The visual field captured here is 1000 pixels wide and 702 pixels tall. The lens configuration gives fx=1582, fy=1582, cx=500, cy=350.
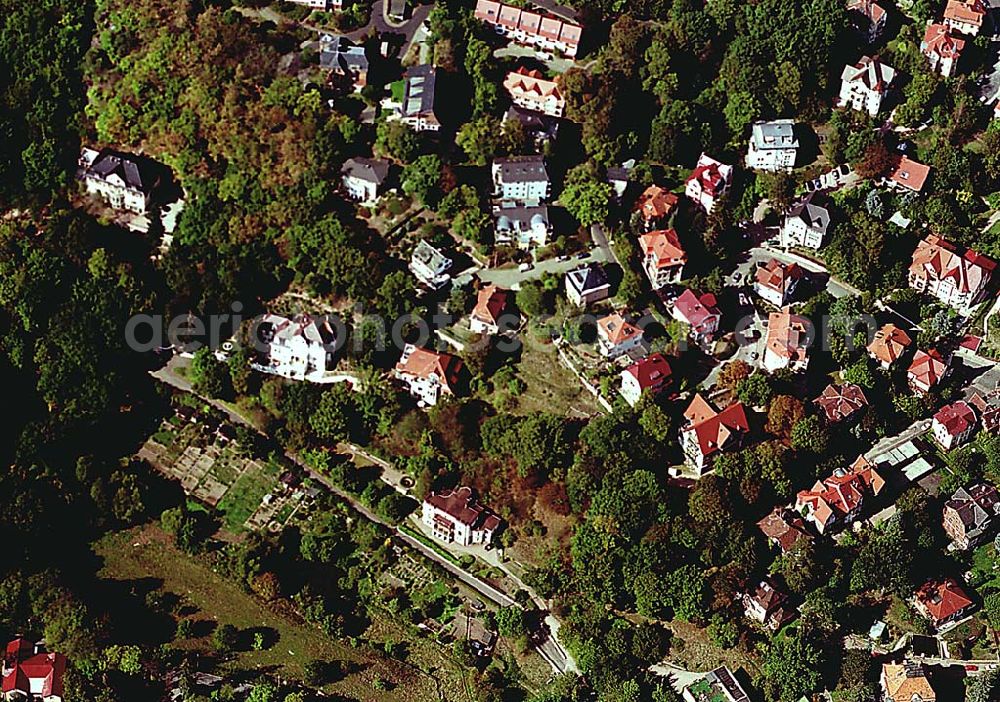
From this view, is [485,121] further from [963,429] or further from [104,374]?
[963,429]

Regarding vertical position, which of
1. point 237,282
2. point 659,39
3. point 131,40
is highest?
point 659,39

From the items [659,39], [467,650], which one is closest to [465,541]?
Result: [467,650]

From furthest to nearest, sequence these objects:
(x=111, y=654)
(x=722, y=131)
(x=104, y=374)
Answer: (x=722, y=131) → (x=104, y=374) → (x=111, y=654)

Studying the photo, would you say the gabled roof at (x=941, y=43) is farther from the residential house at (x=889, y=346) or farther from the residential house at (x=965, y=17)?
the residential house at (x=889, y=346)

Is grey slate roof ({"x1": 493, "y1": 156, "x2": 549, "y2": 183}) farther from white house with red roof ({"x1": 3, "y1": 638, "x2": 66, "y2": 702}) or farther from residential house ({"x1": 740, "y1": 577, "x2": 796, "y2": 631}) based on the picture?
white house with red roof ({"x1": 3, "y1": 638, "x2": 66, "y2": 702})

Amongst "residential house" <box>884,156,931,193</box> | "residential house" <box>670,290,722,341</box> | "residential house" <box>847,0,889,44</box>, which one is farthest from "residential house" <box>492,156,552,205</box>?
"residential house" <box>847,0,889,44</box>

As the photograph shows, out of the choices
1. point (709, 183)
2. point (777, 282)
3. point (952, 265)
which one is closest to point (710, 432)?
point (777, 282)

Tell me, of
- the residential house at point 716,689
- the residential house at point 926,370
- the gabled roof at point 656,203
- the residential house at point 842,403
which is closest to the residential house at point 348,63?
the gabled roof at point 656,203
